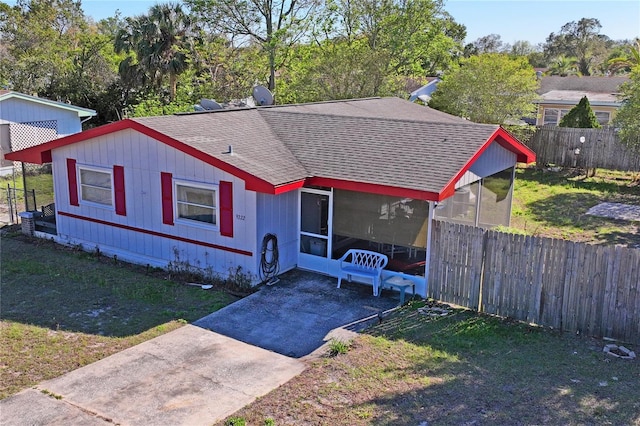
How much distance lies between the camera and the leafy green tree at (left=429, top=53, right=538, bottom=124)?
81.7ft

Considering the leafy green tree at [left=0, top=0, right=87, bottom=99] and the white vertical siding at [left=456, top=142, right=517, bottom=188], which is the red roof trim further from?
the leafy green tree at [left=0, top=0, right=87, bottom=99]

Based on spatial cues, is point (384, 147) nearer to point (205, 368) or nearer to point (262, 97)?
point (205, 368)

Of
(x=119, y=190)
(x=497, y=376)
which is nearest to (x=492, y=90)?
(x=119, y=190)

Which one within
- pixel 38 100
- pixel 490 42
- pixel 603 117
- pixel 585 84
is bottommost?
pixel 603 117

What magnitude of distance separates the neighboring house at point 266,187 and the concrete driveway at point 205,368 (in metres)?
1.48

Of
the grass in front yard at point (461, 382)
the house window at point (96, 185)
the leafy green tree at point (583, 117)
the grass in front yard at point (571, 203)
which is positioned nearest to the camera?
the grass in front yard at point (461, 382)

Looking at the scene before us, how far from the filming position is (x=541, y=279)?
945cm

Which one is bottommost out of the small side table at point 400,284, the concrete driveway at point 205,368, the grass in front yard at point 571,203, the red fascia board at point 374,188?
the concrete driveway at point 205,368

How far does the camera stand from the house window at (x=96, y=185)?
1339cm

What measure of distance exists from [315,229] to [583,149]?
677 inches

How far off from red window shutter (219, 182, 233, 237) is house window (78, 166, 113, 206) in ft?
11.1

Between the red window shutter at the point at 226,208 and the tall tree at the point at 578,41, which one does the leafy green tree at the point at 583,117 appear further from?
the tall tree at the point at 578,41

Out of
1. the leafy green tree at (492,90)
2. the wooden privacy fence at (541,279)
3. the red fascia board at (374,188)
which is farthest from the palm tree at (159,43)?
the wooden privacy fence at (541,279)

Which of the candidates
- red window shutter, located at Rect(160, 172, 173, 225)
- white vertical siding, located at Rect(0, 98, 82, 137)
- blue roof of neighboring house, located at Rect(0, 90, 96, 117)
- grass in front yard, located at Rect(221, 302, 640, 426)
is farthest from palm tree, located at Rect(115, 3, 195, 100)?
grass in front yard, located at Rect(221, 302, 640, 426)
